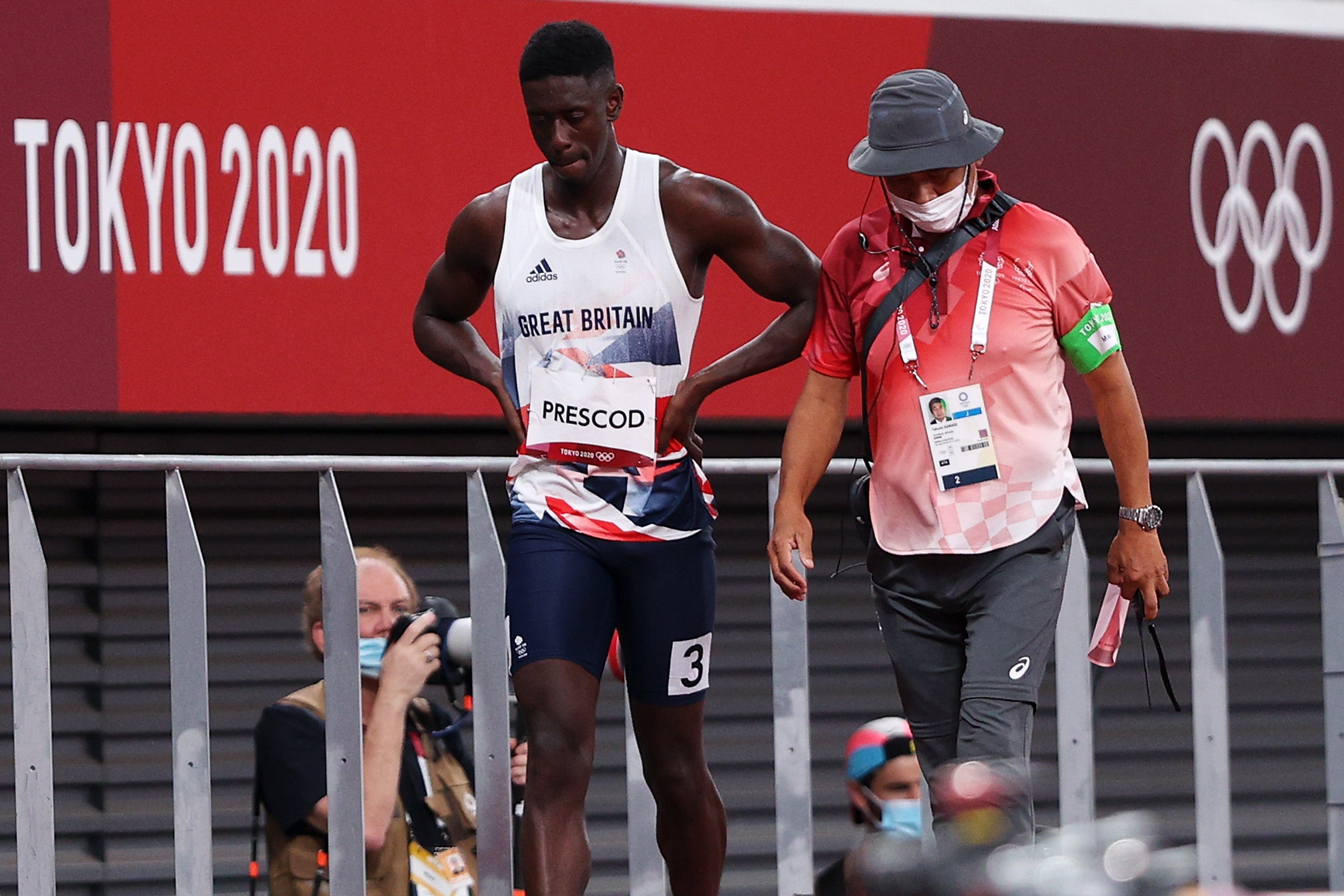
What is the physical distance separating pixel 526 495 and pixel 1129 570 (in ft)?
4.40

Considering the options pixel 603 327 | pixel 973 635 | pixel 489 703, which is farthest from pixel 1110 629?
pixel 489 703

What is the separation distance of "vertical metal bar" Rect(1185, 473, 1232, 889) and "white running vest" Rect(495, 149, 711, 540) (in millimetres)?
2037

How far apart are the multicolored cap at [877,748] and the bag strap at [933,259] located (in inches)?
63.6

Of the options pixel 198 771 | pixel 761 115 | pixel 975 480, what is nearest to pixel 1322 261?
pixel 761 115

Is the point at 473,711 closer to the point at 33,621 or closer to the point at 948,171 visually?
the point at 33,621

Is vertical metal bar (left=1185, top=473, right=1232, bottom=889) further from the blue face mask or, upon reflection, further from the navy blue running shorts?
the navy blue running shorts

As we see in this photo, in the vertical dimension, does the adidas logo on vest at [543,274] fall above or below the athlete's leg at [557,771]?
above

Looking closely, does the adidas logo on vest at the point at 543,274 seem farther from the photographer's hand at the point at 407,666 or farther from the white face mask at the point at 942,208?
the photographer's hand at the point at 407,666

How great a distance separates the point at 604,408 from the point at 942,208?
862mm

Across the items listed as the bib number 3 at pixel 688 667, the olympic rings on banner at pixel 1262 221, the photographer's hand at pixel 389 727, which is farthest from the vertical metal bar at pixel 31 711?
the olympic rings on banner at pixel 1262 221

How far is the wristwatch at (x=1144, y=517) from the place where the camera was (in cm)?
421

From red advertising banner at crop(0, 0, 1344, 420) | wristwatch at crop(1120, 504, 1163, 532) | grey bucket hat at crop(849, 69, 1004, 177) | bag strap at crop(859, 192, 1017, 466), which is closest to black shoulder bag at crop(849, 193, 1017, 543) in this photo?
bag strap at crop(859, 192, 1017, 466)

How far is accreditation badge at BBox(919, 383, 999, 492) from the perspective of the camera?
4168 millimetres

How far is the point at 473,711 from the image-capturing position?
5070 millimetres
